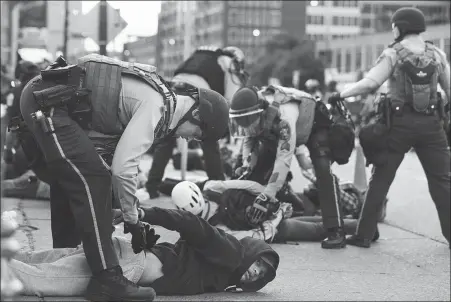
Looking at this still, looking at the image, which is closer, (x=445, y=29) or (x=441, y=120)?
(x=441, y=120)

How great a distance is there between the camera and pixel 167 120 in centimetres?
477

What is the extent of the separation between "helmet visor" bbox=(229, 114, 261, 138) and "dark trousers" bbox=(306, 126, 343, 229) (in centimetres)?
59

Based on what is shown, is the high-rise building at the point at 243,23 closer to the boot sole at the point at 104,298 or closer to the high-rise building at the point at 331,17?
the high-rise building at the point at 331,17

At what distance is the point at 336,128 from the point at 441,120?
2.90 feet

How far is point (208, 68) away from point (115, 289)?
5.42 meters

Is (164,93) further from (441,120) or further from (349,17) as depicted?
(349,17)

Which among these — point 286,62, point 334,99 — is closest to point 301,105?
point 334,99

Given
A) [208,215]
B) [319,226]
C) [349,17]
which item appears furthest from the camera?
[349,17]

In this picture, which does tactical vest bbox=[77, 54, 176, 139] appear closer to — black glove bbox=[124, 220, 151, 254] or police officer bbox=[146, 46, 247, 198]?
black glove bbox=[124, 220, 151, 254]

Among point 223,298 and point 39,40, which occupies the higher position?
point 39,40

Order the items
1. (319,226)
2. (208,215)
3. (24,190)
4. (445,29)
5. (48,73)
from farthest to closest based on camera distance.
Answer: (445,29) < (24,190) < (319,226) < (208,215) < (48,73)

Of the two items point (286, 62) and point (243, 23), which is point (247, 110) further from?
point (243, 23)

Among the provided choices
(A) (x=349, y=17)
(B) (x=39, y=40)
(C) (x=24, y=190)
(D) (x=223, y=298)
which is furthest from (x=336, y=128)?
(A) (x=349, y=17)

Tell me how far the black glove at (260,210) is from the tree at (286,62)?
75.1 m
